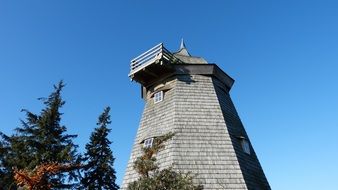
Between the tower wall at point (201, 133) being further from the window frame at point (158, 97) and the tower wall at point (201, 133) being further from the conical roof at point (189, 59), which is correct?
the conical roof at point (189, 59)

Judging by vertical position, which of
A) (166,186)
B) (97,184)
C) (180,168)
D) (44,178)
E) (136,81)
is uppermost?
(136,81)

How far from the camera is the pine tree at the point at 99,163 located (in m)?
18.5

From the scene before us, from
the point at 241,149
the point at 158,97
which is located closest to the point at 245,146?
the point at 241,149

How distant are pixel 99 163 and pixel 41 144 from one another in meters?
3.89

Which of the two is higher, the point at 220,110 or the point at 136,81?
the point at 136,81

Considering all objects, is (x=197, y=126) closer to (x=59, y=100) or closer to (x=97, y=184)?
(x=97, y=184)

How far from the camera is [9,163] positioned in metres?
16.0

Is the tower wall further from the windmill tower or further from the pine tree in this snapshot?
the pine tree

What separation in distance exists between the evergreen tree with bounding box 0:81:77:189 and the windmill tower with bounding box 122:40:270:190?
16.1 feet

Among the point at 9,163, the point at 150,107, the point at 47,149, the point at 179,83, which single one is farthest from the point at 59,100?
the point at 179,83

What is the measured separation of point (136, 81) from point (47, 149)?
6.18m

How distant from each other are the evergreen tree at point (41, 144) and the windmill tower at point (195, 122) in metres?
4.90

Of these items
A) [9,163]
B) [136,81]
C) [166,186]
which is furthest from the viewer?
[136,81]

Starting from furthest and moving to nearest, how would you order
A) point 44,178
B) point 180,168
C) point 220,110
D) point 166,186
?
point 220,110 → point 180,168 → point 166,186 → point 44,178
